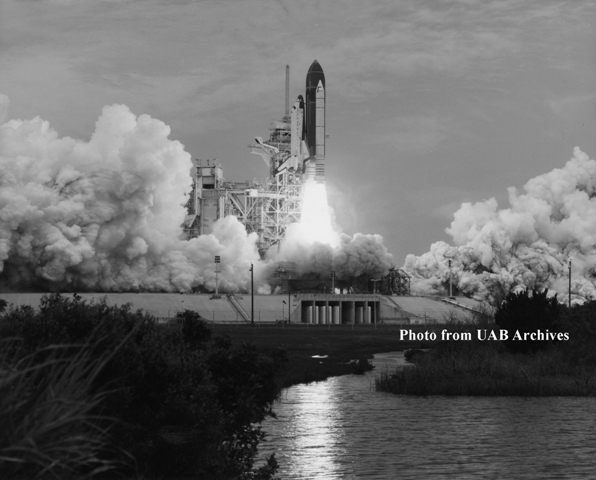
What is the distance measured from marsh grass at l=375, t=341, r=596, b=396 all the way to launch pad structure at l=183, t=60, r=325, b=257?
2837 inches

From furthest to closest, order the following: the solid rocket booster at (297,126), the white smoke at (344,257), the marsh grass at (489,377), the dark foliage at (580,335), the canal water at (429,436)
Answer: the solid rocket booster at (297,126), the white smoke at (344,257), the dark foliage at (580,335), the marsh grass at (489,377), the canal water at (429,436)

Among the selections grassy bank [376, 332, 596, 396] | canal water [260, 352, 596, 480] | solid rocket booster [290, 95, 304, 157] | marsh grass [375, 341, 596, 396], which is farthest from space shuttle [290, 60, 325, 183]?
canal water [260, 352, 596, 480]

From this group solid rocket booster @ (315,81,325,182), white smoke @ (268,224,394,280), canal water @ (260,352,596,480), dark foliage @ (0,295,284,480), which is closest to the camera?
dark foliage @ (0,295,284,480)

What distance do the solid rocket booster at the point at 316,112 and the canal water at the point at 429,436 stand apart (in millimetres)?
77318

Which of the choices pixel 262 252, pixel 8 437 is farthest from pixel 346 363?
pixel 262 252

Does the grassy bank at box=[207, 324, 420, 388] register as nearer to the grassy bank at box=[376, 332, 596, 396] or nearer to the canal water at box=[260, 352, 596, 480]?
the canal water at box=[260, 352, 596, 480]

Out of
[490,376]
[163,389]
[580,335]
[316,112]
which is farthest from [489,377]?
[316,112]

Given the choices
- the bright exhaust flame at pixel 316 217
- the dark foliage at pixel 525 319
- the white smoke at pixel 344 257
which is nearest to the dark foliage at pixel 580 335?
the dark foliage at pixel 525 319

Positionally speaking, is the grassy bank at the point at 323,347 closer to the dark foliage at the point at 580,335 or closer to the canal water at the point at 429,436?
the canal water at the point at 429,436

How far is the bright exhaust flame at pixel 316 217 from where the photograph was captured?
112875mm

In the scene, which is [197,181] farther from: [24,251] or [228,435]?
[228,435]

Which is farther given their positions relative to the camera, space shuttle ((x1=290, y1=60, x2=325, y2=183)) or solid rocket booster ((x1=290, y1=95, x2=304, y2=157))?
solid rocket booster ((x1=290, y1=95, x2=304, y2=157))

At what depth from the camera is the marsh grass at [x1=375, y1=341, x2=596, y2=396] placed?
3762 cm

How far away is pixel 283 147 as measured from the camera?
12531cm
